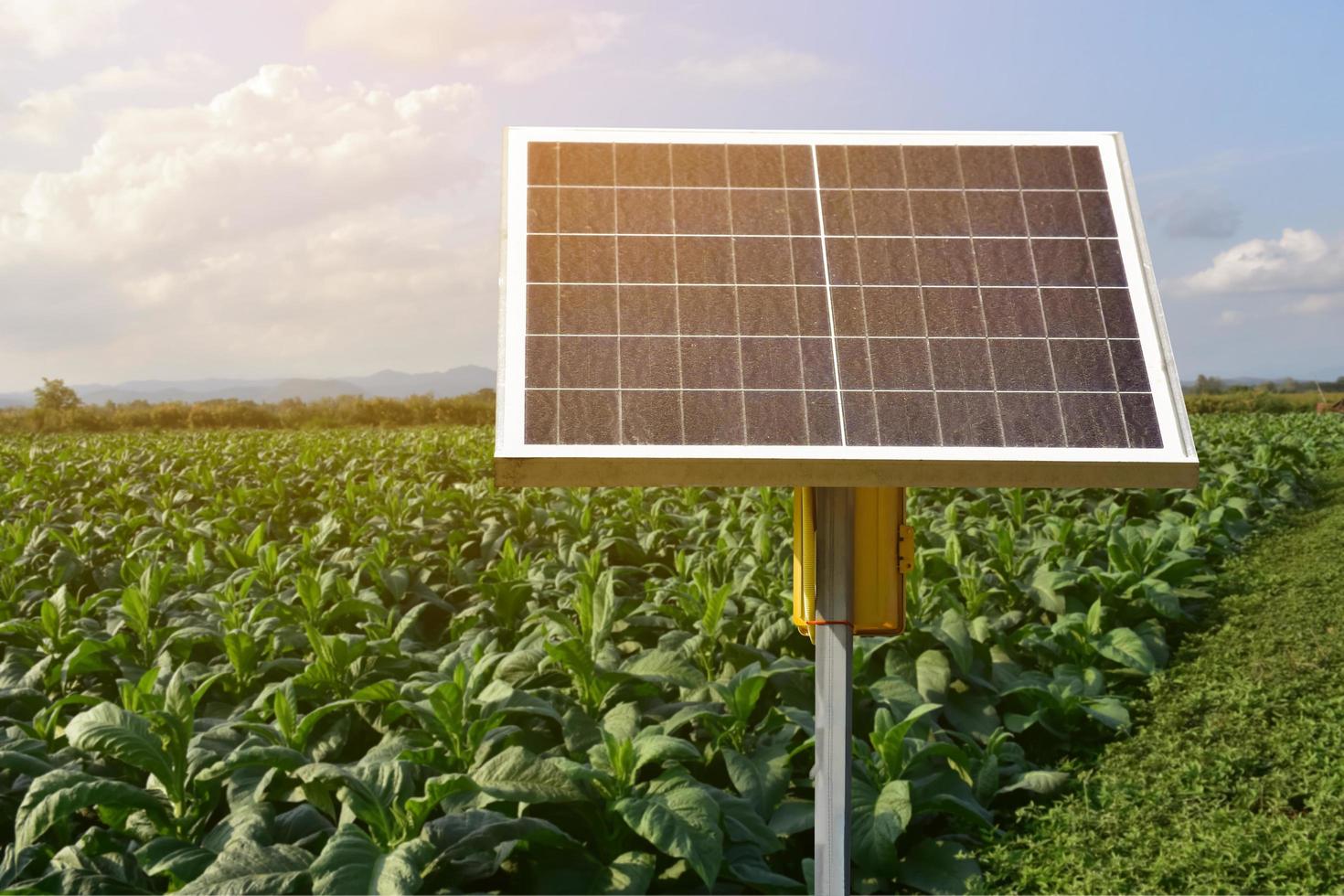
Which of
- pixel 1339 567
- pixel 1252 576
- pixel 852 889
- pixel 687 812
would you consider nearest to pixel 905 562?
pixel 687 812

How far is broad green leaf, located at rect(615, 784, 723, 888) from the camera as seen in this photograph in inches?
154

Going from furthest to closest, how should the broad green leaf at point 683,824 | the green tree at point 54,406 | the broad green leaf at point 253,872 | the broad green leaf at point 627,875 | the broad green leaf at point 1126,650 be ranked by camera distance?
the green tree at point 54,406
the broad green leaf at point 1126,650
the broad green leaf at point 627,875
the broad green leaf at point 683,824
the broad green leaf at point 253,872

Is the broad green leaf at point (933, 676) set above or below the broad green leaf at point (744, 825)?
above

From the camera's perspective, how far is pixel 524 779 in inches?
164

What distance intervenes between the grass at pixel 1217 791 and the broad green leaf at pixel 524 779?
1.86 m

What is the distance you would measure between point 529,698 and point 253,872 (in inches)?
49.7

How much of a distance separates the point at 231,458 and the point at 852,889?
1319 centimetres

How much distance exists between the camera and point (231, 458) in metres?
16.0

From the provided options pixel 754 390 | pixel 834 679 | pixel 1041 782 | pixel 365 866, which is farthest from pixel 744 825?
pixel 754 390

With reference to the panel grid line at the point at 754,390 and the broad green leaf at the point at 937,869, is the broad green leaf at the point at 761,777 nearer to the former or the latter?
the broad green leaf at the point at 937,869

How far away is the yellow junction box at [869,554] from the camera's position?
345 centimetres

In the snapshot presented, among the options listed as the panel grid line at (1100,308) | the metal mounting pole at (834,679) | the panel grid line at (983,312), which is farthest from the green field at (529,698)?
the panel grid line at (1100,308)

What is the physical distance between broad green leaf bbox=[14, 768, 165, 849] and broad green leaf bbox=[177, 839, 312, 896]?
1.99ft

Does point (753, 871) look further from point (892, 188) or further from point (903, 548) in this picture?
point (892, 188)
